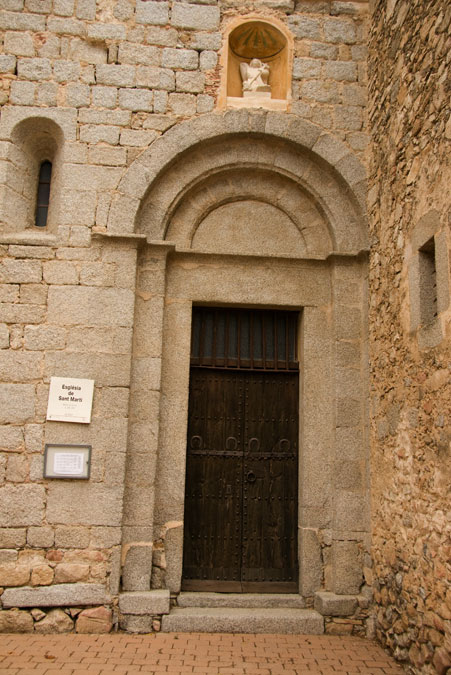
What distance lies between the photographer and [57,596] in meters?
4.75

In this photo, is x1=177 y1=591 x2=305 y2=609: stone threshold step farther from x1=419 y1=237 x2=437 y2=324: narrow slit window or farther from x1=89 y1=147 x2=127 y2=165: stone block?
x1=89 y1=147 x2=127 y2=165: stone block

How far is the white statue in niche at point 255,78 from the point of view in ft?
19.4

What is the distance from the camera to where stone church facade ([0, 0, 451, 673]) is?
486 cm

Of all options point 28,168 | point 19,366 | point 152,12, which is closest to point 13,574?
point 19,366

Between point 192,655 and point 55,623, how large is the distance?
116cm

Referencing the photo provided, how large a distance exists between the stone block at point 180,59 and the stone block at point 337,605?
495cm

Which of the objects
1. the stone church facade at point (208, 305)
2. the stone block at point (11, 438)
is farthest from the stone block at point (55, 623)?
the stone block at point (11, 438)

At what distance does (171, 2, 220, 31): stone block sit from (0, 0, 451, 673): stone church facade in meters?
0.02

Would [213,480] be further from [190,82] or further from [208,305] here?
[190,82]

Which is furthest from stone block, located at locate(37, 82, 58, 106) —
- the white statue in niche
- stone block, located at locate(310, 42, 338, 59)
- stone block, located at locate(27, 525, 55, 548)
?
stone block, located at locate(27, 525, 55, 548)

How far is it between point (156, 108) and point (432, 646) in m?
4.90

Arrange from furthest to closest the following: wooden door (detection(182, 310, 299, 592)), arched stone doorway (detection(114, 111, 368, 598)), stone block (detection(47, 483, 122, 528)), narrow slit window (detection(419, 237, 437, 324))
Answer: wooden door (detection(182, 310, 299, 592)) → arched stone doorway (detection(114, 111, 368, 598)) → stone block (detection(47, 483, 122, 528)) → narrow slit window (detection(419, 237, 437, 324))

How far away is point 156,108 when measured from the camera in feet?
18.4

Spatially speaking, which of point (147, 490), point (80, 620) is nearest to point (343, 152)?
point (147, 490)
